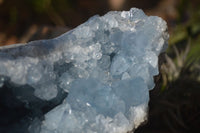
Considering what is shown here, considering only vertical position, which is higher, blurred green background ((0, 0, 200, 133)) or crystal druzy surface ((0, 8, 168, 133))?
crystal druzy surface ((0, 8, 168, 133))

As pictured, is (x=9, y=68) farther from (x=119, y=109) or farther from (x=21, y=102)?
(x=119, y=109)

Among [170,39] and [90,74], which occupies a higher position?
[90,74]

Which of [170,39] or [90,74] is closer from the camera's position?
[90,74]

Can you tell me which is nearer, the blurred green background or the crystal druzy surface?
the crystal druzy surface

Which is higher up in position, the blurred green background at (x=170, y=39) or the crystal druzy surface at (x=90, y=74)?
the crystal druzy surface at (x=90, y=74)

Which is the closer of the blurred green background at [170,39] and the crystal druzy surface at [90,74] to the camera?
the crystal druzy surface at [90,74]
